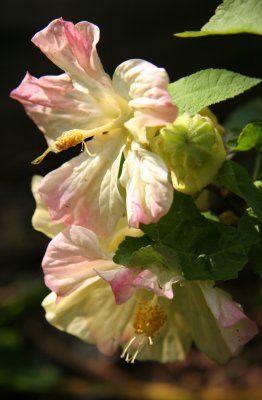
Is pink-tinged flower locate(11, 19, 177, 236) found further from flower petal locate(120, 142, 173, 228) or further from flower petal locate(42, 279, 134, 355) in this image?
flower petal locate(42, 279, 134, 355)

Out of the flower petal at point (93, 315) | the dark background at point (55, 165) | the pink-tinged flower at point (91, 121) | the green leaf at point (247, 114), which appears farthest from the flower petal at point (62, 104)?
the dark background at point (55, 165)

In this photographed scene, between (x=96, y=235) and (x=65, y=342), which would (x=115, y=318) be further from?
(x=65, y=342)

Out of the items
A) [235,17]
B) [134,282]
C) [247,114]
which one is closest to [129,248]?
[134,282]

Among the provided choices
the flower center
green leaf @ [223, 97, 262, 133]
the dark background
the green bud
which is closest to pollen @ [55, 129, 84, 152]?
the green bud

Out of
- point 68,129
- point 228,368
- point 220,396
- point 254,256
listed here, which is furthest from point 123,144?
point 228,368

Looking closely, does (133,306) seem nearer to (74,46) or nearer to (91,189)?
(91,189)

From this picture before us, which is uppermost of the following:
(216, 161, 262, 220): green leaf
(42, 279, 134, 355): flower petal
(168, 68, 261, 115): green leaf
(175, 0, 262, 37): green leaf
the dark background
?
(175, 0, 262, 37): green leaf
